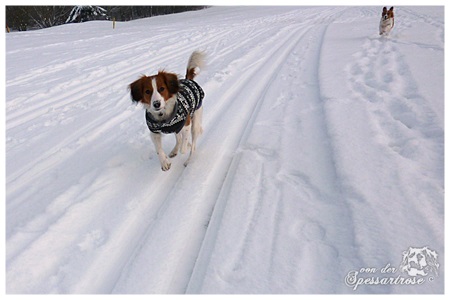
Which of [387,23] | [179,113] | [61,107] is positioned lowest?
[61,107]

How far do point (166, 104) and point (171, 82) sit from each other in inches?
8.7

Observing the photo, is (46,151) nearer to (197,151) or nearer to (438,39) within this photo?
(197,151)

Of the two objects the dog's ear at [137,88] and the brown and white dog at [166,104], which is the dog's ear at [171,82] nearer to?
the brown and white dog at [166,104]

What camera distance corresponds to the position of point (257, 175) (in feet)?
9.14

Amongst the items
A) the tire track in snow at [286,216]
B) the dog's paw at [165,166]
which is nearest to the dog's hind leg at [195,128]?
the dog's paw at [165,166]

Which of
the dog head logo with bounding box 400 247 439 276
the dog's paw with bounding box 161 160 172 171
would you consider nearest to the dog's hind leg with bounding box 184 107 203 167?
the dog's paw with bounding box 161 160 172 171

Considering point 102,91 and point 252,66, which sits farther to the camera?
point 252,66

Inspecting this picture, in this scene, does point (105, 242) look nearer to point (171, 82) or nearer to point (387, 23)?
point (171, 82)

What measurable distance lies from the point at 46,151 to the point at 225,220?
2.50 metres

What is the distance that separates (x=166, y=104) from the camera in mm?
2869

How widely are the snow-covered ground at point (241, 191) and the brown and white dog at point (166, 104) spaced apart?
1.02 ft

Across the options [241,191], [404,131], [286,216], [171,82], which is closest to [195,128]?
[171,82]

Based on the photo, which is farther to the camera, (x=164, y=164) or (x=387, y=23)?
(x=387, y=23)
